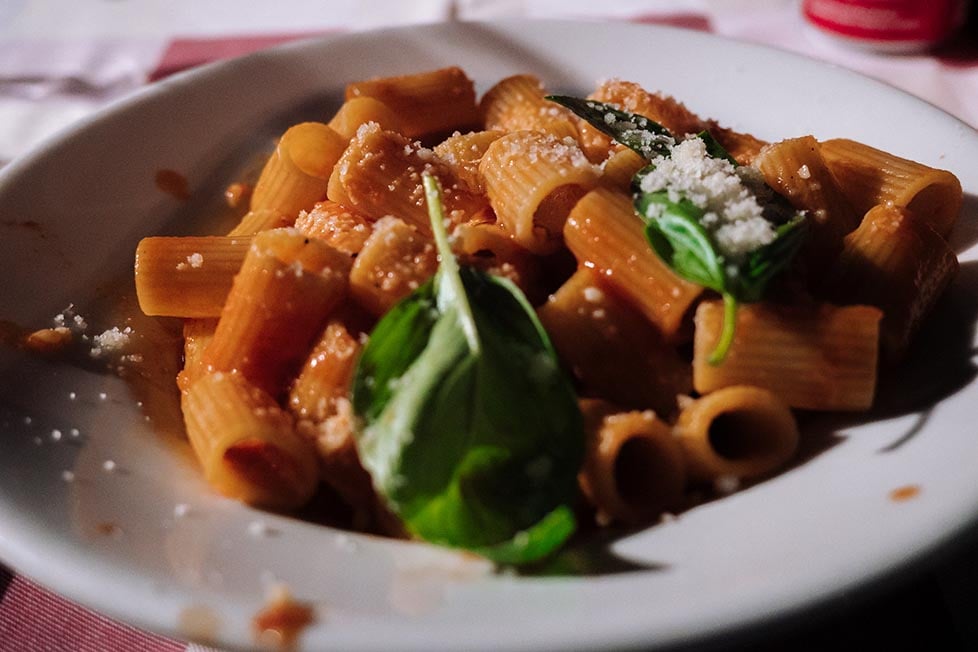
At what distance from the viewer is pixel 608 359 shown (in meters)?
1.35

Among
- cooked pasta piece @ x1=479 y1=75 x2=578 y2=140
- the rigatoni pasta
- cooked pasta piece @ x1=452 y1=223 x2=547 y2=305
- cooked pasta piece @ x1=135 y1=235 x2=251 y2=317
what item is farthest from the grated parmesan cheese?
cooked pasta piece @ x1=135 y1=235 x2=251 y2=317

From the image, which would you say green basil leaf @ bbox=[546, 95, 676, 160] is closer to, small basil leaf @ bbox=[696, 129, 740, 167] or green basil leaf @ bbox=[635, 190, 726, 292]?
small basil leaf @ bbox=[696, 129, 740, 167]

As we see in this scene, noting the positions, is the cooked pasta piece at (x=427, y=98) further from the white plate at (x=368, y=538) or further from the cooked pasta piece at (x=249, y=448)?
the cooked pasta piece at (x=249, y=448)

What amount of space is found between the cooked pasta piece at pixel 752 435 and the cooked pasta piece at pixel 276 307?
59 cm

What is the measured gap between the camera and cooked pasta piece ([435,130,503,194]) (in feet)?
5.45

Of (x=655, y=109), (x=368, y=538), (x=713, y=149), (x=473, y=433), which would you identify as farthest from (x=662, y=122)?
(x=368, y=538)

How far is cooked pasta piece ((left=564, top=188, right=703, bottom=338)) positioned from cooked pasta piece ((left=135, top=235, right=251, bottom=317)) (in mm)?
603

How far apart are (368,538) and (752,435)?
0.55m

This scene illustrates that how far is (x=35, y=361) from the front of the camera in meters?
1.47

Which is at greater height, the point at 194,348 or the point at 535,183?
the point at 535,183

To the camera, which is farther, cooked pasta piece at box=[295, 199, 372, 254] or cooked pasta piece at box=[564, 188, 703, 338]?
cooked pasta piece at box=[295, 199, 372, 254]

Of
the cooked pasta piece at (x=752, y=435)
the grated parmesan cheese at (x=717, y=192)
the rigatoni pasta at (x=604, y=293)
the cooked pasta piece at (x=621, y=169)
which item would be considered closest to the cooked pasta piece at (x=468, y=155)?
the rigatoni pasta at (x=604, y=293)

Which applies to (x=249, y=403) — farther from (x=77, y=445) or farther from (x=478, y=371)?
(x=478, y=371)

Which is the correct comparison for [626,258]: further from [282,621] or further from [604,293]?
[282,621]
